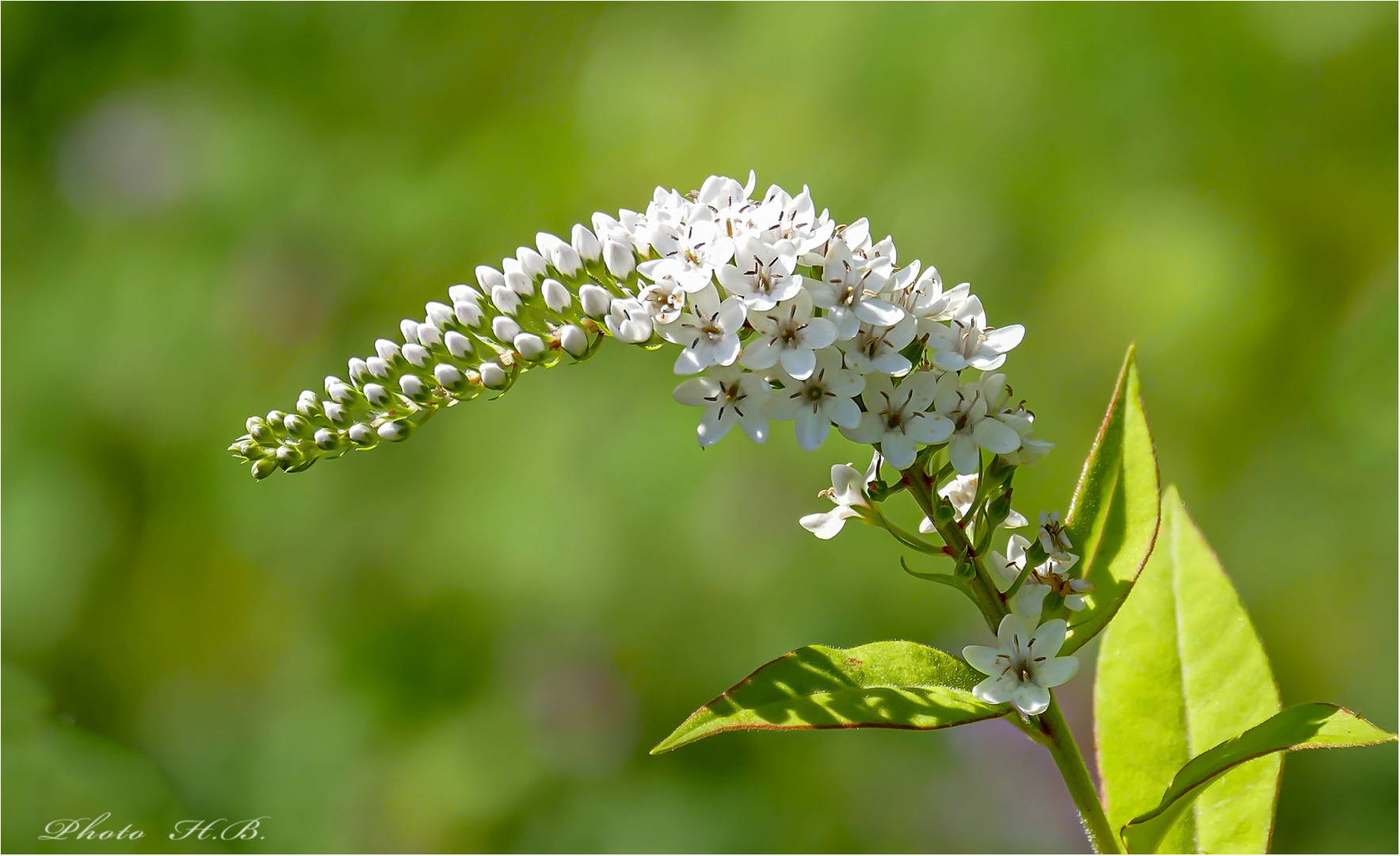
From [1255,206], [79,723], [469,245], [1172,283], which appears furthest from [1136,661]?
[79,723]

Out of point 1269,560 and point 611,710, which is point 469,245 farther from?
point 1269,560

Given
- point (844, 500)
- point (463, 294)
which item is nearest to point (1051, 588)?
point (844, 500)

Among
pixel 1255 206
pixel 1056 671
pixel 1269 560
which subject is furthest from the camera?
pixel 1255 206

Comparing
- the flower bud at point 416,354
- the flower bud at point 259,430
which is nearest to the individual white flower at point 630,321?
the flower bud at point 416,354

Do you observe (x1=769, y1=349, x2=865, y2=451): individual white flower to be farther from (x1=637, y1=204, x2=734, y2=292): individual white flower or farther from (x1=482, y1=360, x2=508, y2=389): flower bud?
(x1=482, y1=360, x2=508, y2=389): flower bud

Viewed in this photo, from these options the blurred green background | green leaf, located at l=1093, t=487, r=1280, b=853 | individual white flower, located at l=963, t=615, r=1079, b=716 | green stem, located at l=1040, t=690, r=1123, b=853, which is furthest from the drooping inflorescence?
the blurred green background

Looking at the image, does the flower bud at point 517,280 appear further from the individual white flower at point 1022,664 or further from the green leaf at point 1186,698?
the green leaf at point 1186,698
